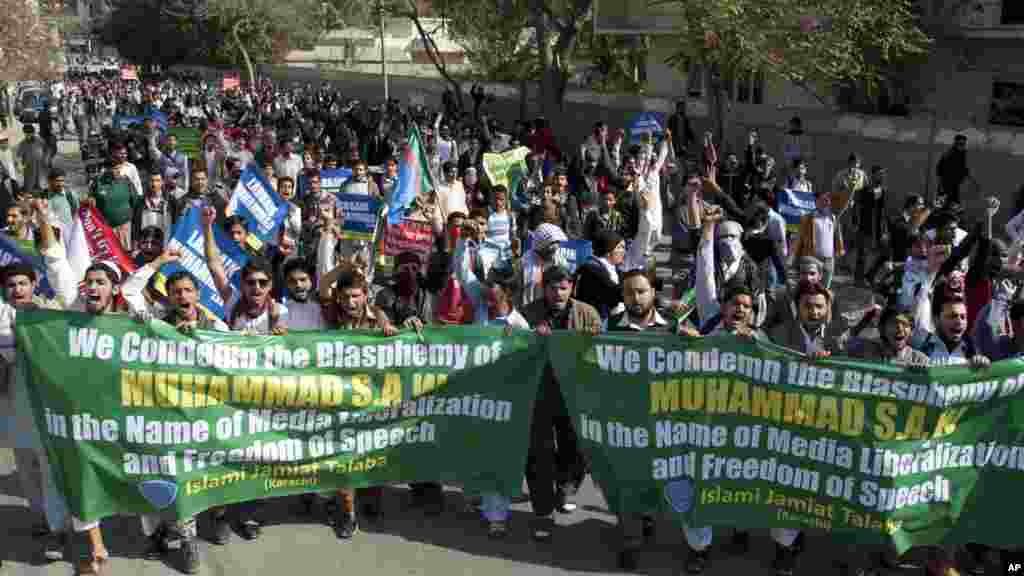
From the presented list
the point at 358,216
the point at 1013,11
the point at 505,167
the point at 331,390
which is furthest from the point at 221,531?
the point at 1013,11

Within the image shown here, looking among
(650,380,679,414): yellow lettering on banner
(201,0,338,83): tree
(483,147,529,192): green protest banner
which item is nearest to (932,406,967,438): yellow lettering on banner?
(650,380,679,414): yellow lettering on banner

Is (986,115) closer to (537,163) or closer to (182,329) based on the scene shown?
(537,163)

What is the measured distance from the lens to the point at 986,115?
23.1 meters

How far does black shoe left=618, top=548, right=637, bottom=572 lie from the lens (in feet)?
17.4

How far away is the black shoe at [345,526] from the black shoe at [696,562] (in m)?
1.80

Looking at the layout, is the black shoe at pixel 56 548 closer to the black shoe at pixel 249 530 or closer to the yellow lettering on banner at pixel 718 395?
the black shoe at pixel 249 530

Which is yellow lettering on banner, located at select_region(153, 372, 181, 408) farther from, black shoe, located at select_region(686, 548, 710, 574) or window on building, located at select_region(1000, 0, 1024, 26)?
window on building, located at select_region(1000, 0, 1024, 26)

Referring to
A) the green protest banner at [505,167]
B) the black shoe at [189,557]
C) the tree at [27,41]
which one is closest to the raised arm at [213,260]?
the black shoe at [189,557]

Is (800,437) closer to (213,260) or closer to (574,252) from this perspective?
(574,252)

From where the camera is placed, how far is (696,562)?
5.28 m

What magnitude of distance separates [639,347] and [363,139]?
16995 millimetres

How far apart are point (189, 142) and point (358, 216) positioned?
6.95m

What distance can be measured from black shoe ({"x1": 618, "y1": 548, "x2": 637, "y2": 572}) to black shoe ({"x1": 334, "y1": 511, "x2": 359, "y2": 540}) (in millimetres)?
1455

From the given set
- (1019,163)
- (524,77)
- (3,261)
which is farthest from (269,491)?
(524,77)
